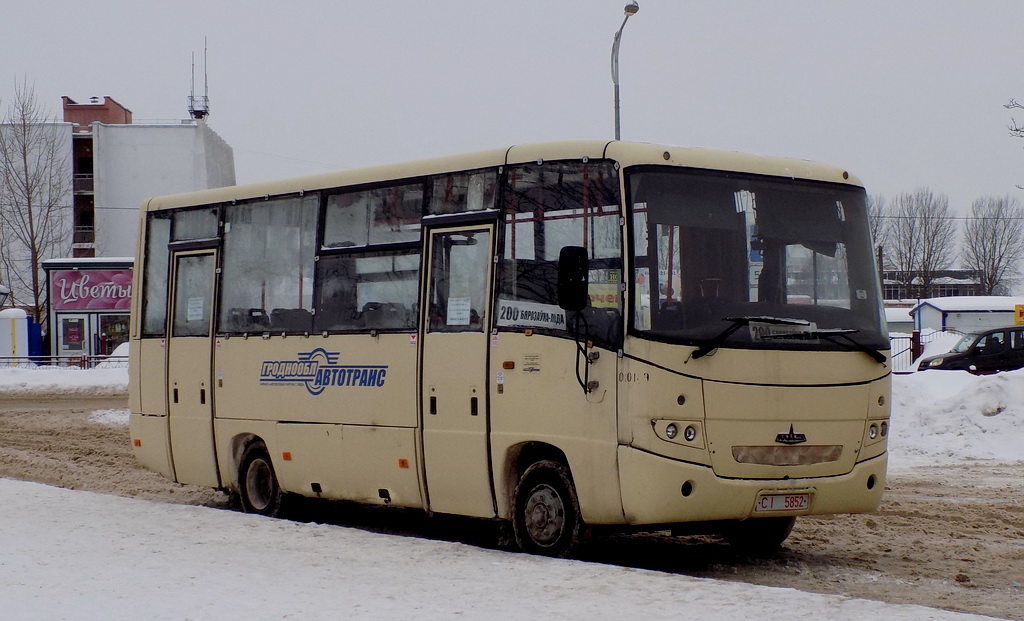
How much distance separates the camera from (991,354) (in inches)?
1423

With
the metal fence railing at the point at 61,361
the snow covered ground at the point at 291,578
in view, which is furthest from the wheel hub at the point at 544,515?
the metal fence railing at the point at 61,361

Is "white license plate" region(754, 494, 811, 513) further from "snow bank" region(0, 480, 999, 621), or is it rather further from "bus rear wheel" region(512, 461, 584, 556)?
"snow bank" region(0, 480, 999, 621)

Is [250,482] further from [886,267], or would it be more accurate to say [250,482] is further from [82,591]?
[886,267]

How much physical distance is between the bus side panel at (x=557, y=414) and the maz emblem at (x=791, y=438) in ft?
4.02

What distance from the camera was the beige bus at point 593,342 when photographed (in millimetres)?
9805

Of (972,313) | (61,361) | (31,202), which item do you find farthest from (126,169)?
(972,313)

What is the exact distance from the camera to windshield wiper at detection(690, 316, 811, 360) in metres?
9.74

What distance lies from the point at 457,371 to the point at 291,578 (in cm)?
281

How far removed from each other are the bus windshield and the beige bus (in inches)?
0.6

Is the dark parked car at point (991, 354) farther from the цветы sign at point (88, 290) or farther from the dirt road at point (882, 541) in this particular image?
the цветы sign at point (88, 290)

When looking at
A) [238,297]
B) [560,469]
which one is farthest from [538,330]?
[238,297]

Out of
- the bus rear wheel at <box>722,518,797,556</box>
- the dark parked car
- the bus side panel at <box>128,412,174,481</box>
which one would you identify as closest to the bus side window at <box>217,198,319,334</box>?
the bus side panel at <box>128,412,174,481</box>

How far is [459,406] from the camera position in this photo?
11.2 meters

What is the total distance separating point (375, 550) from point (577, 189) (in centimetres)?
305
